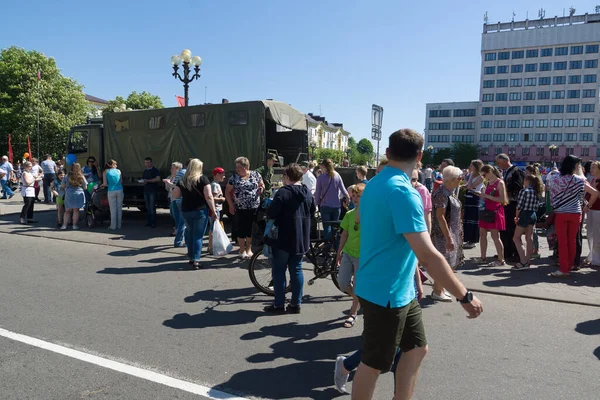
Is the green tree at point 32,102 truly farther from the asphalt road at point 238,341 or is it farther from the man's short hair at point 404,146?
the man's short hair at point 404,146

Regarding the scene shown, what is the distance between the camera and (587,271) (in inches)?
311

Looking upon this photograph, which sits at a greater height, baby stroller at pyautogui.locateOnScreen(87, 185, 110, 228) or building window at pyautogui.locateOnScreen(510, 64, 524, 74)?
building window at pyautogui.locateOnScreen(510, 64, 524, 74)

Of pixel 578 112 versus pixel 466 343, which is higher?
pixel 578 112

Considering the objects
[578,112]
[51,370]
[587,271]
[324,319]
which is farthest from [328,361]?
[578,112]

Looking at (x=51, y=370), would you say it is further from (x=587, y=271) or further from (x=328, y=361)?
(x=587, y=271)

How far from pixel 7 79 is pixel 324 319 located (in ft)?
158

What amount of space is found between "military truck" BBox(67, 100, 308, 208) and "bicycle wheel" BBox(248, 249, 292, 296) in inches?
232

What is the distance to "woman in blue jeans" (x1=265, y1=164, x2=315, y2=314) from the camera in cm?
529

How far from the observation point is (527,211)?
7797 millimetres

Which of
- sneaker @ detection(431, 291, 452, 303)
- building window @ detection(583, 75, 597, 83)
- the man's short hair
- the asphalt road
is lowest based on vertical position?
the asphalt road

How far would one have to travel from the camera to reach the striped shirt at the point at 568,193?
7.29 metres

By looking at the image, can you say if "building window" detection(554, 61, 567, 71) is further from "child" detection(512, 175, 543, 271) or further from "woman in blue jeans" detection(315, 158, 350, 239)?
"woman in blue jeans" detection(315, 158, 350, 239)

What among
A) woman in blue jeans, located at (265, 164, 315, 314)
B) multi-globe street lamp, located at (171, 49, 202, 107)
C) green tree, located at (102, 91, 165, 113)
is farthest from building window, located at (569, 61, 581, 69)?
woman in blue jeans, located at (265, 164, 315, 314)

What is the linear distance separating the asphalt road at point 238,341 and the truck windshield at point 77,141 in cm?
836
